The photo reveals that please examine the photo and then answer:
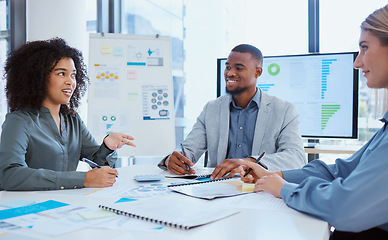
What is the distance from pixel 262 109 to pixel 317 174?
93cm

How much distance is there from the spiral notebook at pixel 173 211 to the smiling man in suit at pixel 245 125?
820 millimetres

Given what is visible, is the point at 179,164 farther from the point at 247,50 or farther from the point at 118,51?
the point at 118,51

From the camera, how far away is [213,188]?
1.48 m

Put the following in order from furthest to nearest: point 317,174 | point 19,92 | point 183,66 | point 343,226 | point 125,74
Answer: point 183,66 < point 125,74 < point 19,92 < point 317,174 < point 343,226

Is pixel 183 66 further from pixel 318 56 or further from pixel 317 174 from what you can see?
pixel 317 174

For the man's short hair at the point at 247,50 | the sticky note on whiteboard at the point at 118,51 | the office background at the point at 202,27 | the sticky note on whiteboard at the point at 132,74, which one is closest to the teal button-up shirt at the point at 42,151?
the man's short hair at the point at 247,50

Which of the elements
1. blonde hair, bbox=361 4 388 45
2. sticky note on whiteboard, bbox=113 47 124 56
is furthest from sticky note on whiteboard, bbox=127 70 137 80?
blonde hair, bbox=361 4 388 45

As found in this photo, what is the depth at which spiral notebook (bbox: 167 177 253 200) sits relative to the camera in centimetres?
138

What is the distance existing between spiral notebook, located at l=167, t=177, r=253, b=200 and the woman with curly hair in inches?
13.3

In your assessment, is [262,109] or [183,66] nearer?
[262,109]

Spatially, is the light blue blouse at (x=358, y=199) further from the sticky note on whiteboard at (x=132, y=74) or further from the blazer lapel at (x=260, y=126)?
the sticky note on whiteboard at (x=132, y=74)

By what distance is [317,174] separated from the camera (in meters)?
1.54

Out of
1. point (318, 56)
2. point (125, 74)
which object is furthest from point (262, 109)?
point (125, 74)

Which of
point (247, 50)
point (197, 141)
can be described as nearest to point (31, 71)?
point (197, 141)
